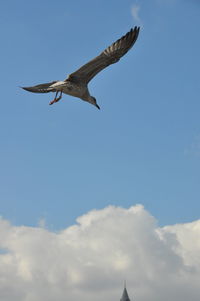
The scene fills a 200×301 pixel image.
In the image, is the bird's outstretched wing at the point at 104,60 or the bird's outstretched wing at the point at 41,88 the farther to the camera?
the bird's outstretched wing at the point at 41,88

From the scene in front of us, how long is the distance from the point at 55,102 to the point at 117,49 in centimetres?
413

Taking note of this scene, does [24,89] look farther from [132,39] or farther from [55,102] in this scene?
[132,39]

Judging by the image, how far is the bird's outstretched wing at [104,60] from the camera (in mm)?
26656

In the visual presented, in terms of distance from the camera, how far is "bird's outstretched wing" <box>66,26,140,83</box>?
26.7m

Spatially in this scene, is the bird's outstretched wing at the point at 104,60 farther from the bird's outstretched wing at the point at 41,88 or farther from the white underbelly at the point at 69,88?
the bird's outstretched wing at the point at 41,88

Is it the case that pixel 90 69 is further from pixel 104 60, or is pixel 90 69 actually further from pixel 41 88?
pixel 41 88

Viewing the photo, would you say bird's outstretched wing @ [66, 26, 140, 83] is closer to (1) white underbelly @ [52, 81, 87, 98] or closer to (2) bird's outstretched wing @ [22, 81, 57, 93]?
(1) white underbelly @ [52, 81, 87, 98]

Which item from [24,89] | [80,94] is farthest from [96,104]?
[24,89]

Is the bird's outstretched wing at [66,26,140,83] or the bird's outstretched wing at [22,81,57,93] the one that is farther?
the bird's outstretched wing at [22,81,57,93]

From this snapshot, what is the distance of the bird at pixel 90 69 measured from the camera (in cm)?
2666

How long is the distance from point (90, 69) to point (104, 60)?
75cm

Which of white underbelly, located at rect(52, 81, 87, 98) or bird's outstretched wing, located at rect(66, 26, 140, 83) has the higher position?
bird's outstretched wing, located at rect(66, 26, 140, 83)

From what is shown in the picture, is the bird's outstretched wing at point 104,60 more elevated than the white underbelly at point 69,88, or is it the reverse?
the bird's outstretched wing at point 104,60

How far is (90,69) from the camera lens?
26.9 m
